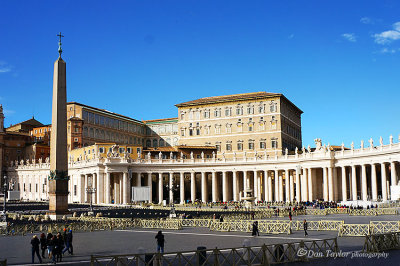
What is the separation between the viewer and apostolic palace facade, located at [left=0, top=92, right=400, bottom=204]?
79750 millimetres

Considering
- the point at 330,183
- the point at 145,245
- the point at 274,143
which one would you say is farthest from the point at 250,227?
the point at 274,143

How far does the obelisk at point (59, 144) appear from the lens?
38.7m

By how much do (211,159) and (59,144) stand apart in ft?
179

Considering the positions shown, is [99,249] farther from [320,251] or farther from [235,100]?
[235,100]

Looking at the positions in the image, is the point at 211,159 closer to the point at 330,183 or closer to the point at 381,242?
the point at 330,183

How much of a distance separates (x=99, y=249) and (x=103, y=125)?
8996 centimetres

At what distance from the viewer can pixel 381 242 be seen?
20891 millimetres

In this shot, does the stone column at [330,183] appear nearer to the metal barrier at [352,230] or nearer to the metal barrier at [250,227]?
the metal barrier at [250,227]

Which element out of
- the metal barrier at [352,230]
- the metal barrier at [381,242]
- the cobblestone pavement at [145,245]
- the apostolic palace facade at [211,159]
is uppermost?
the apostolic palace facade at [211,159]

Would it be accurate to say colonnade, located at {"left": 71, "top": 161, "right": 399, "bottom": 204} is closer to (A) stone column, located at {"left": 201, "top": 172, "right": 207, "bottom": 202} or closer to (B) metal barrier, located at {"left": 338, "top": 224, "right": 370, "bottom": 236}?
(A) stone column, located at {"left": 201, "top": 172, "right": 207, "bottom": 202}

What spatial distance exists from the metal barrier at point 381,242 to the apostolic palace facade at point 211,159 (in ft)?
154

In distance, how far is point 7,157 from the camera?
4737 inches

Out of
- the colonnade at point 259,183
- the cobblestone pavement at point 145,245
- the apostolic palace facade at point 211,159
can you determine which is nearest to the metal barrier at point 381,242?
the cobblestone pavement at point 145,245

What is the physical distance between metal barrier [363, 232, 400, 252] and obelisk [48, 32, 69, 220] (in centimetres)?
2591
